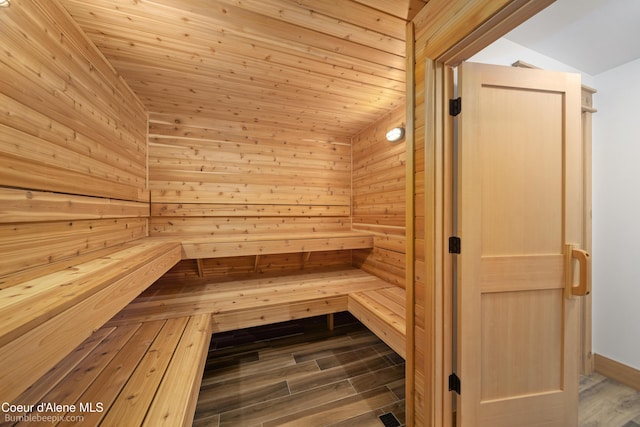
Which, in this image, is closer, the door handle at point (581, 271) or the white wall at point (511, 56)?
the door handle at point (581, 271)

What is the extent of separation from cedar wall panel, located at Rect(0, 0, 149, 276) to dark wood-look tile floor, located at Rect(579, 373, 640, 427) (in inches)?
143

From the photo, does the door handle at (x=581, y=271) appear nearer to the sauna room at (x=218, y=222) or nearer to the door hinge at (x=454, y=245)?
the sauna room at (x=218, y=222)

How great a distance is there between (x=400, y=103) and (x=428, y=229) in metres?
1.92

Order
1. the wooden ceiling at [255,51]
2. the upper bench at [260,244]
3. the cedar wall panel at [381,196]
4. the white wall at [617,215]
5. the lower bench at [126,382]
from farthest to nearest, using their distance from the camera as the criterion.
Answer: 1. the cedar wall panel at [381,196]
2. the upper bench at [260,244]
3. the white wall at [617,215]
4. the wooden ceiling at [255,51]
5. the lower bench at [126,382]

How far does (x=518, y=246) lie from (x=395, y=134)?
1.67 m

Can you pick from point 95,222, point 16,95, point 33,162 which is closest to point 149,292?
point 95,222

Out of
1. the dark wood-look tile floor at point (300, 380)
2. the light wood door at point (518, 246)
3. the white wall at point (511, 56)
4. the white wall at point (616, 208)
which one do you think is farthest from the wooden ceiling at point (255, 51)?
the dark wood-look tile floor at point (300, 380)

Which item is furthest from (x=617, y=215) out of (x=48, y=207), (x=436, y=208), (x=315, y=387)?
(x=48, y=207)

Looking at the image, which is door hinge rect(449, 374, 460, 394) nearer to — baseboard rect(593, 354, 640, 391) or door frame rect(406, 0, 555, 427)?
door frame rect(406, 0, 555, 427)

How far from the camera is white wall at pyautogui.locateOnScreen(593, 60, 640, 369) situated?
1.75 metres

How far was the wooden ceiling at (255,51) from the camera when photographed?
4.50 feet

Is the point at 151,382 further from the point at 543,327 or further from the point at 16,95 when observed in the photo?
the point at 543,327

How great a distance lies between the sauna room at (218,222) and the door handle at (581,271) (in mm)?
11

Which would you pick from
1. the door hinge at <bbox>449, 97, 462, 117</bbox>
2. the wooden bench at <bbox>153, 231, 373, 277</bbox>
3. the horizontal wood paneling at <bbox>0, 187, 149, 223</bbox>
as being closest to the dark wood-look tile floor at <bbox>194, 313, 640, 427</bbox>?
the wooden bench at <bbox>153, 231, 373, 277</bbox>
